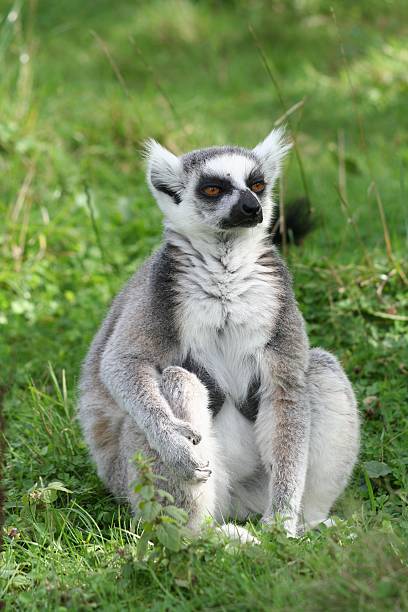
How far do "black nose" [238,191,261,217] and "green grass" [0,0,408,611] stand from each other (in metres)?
1.41

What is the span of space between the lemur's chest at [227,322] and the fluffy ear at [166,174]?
49cm

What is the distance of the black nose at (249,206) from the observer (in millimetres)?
4039

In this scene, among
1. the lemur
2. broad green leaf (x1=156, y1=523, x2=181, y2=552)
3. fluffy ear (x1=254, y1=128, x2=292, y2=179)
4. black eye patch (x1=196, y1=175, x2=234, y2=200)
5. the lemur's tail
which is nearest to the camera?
broad green leaf (x1=156, y1=523, x2=181, y2=552)

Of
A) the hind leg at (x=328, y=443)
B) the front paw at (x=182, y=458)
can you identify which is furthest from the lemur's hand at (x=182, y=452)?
the hind leg at (x=328, y=443)

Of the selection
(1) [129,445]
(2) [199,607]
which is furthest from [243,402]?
(2) [199,607]

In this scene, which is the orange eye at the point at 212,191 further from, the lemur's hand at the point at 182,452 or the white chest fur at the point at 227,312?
the lemur's hand at the point at 182,452

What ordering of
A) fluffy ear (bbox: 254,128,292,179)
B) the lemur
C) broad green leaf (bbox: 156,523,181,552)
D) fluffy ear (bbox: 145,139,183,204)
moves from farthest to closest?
fluffy ear (bbox: 254,128,292,179) < fluffy ear (bbox: 145,139,183,204) < the lemur < broad green leaf (bbox: 156,523,181,552)

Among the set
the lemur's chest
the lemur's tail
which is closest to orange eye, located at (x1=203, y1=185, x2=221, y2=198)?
the lemur's chest

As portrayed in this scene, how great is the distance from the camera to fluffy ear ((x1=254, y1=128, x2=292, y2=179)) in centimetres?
454

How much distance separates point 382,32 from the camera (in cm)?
1066

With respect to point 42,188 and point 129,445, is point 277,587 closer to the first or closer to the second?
point 129,445

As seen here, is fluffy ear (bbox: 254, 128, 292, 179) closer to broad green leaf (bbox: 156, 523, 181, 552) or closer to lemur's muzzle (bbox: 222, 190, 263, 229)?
lemur's muzzle (bbox: 222, 190, 263, 229)

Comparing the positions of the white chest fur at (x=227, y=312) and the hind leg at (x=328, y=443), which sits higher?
the white chest fur at (x=227, y=312)

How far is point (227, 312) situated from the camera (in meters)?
4.11
